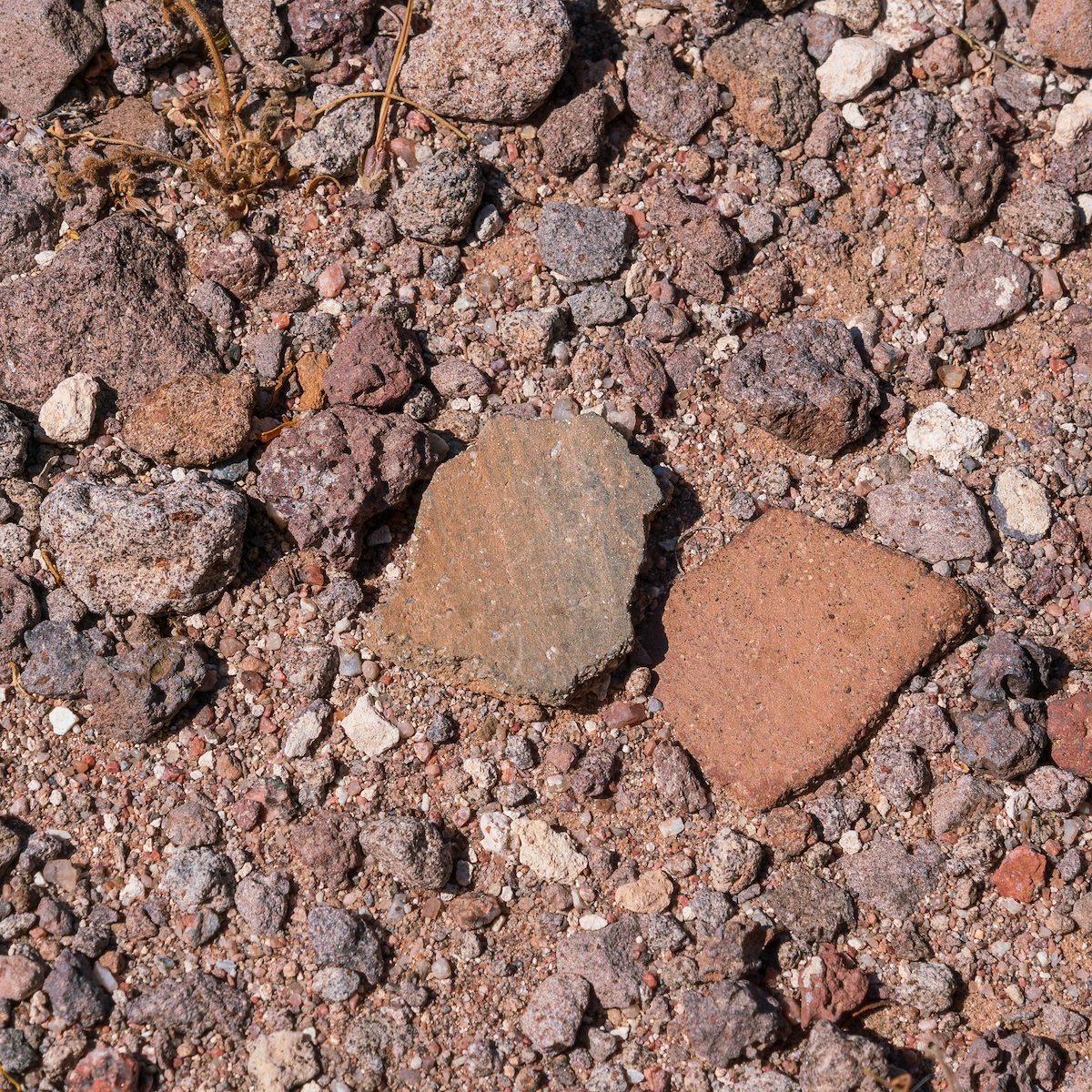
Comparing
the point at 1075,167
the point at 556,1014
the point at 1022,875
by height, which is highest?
the point at 1075,167

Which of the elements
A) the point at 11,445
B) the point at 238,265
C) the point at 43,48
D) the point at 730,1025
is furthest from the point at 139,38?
the point at 730,1025

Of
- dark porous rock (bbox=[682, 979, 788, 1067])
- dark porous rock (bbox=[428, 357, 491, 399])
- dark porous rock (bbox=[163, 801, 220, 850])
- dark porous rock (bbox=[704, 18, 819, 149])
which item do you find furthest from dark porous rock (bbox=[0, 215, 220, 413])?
dark porous rock (bbox=[682, 979, 788, 1067])

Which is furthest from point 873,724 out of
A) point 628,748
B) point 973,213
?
point 973,213

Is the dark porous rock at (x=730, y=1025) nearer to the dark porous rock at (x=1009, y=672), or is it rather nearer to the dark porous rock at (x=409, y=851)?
the dark porous rock at (x=409, y=851)

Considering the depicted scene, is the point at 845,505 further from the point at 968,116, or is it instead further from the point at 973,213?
the point at 968,116

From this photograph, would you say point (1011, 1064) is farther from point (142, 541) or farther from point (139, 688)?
point (142, 541)

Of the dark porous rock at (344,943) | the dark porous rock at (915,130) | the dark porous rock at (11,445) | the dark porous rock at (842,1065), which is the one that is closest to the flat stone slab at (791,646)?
the dark porous rock at (842,1065)
